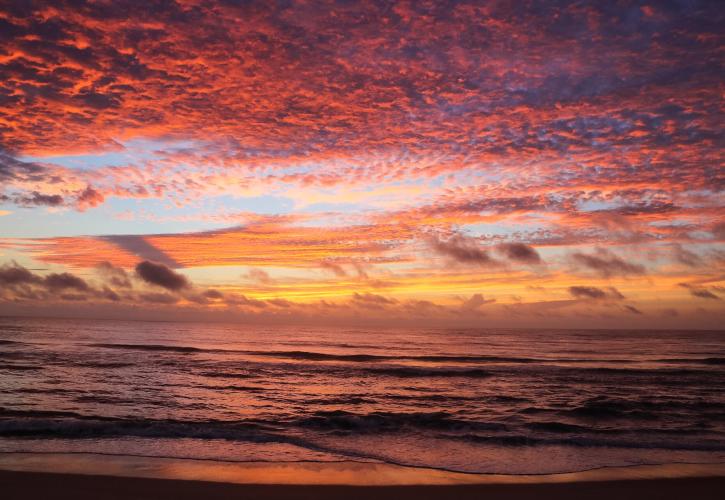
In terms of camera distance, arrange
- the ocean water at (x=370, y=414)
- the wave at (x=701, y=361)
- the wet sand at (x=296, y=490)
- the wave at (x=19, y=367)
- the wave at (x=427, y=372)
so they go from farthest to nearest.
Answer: the wave at (x=701, y=361) → the wave at (x=427, y=372) → the wave at (x=19, y=367) → the ocean water at (x=370, y=414) → the wet sand at (x=296, y=490)

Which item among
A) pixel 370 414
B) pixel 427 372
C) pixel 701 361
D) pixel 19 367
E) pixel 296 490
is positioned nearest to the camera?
pixel 296 490

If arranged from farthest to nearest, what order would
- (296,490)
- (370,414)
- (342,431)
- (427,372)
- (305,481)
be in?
(427,372), (370,414), (342,431), (305,481), (296,490)

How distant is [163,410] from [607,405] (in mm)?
17681

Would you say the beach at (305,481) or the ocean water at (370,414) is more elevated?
the beach at (305,481)

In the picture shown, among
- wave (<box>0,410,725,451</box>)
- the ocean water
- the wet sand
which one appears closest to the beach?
the wet sand

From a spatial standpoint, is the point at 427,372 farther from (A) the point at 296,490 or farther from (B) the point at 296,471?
(A) the point at 296,490

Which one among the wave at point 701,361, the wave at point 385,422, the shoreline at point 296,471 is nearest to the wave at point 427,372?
the wave at point 385,422

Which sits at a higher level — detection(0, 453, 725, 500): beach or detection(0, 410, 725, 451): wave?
detection(0, 453, 725, 500): beach

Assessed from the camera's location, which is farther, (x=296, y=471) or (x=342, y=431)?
(x=342, y=431)

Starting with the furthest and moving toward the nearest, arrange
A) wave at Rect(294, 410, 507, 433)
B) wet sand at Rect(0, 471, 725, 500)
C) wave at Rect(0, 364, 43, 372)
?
wave at Rect(0, 364, 43, 372)
wave at Rect(294, 410, 507, 433)
wet sand at Rect(0, 471, 725, 500)

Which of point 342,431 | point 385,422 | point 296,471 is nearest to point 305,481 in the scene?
point 296,471

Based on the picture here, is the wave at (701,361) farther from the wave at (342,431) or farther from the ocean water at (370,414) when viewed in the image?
the wave at (342,431)

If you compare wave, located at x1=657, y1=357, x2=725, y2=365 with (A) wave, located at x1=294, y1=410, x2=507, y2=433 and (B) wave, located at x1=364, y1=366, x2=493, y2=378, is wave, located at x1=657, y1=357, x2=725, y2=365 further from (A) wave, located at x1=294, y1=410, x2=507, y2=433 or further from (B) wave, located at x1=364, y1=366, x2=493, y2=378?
(A) wave, located at x1=294, y1=410, x2=507, y2=433

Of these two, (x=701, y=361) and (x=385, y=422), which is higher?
(x=385, y=422)
